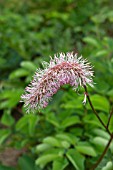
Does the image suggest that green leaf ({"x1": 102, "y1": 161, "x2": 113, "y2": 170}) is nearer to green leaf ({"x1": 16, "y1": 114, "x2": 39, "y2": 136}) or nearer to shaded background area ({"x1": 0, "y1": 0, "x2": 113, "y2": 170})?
shaded background area ({"x1": 0, "y1": 0, "x2": 113, "y2": 170})

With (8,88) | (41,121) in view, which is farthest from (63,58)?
(8,88)

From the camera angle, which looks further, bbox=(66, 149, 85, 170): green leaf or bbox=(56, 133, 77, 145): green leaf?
bbox=(56, 133, 77, 145): green leaf

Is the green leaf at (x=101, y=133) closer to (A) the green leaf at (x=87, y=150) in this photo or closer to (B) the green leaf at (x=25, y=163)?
(A) the green leaf at (x=87, y=150)

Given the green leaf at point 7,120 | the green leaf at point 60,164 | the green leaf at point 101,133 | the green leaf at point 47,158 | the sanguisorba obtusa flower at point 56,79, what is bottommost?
the green leaf at point 60,164

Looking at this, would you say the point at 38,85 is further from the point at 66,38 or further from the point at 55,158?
the point at 66,38

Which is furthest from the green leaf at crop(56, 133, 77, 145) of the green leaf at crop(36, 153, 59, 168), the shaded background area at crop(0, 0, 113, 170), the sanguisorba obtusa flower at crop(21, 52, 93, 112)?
the sanguisorba obtusa flower at crop(21, 52, 93, 112)

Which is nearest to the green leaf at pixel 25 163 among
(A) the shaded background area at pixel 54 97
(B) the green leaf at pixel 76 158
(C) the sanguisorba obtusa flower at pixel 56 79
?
(A) the shaded background area at pixel 54 97
